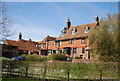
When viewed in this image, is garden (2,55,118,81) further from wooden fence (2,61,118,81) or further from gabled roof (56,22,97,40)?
gabled roof (56,22,97,40)

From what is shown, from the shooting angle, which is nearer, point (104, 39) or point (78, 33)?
point (104, 39)

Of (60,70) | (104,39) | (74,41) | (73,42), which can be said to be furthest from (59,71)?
(73,42)

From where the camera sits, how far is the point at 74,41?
122 ft

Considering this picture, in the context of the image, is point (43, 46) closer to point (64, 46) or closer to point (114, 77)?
point (64, 46)

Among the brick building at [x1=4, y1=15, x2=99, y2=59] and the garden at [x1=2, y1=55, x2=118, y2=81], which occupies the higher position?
the brick building at [x1=4, y1=15, x2=99, y2=59]

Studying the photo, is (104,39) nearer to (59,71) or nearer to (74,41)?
(59,71)

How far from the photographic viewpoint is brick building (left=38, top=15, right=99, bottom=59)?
3456 centimetres

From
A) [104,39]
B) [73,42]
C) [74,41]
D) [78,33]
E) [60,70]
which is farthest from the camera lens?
[73,42]

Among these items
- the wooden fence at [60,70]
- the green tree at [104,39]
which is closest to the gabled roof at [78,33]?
the green tree at [104,39]

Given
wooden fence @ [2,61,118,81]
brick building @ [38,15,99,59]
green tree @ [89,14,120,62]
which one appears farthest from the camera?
brick building @ [38,15,99,59]

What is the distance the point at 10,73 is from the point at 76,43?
83.7 feet

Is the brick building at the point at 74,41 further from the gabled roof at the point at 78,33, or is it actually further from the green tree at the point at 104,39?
the green tree at the point at 104,39

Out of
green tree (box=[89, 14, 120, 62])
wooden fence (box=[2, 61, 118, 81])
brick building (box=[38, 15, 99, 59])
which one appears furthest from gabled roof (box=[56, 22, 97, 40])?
wooden fence (box=[2, 61, 118, 81])

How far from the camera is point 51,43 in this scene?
44.5m
